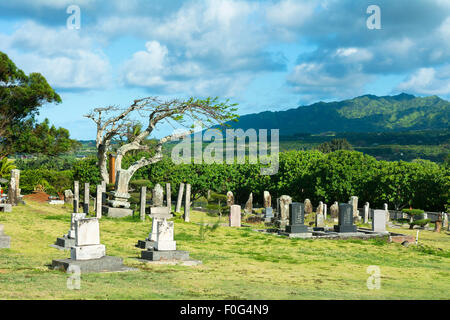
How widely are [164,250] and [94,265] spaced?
2.96 meters

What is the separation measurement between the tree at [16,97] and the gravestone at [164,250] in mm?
34459

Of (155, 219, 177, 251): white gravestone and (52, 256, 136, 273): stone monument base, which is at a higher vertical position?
(155, 219, 177, 251): white gravestone

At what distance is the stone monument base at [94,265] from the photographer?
41.1 feet

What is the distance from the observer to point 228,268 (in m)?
14.4

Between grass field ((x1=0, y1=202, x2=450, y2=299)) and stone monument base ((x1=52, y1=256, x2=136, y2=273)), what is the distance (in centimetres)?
33

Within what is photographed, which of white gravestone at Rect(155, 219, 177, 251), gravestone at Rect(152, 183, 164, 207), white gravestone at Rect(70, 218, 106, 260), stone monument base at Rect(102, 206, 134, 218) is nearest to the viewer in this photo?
white gravestone at Rect(70, 218, 106, 260)

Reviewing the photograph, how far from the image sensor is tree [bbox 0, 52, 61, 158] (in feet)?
147

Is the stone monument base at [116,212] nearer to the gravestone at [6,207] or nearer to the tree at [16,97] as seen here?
the gravestone at [6,207]

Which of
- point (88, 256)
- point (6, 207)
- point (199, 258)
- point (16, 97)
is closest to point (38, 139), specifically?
point (16, 97)

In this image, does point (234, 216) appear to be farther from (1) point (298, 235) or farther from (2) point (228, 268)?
(2) point (228, 268)

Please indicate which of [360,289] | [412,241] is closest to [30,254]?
[360,289]

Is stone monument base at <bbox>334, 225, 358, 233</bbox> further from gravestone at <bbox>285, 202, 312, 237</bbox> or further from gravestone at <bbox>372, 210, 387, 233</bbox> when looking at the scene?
gravestone at <bbox>285, 202, 312, 237</bbox>

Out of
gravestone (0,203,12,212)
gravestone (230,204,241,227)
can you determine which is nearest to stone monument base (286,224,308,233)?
gravestone (230,204,241,227)

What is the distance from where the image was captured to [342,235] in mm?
26641
